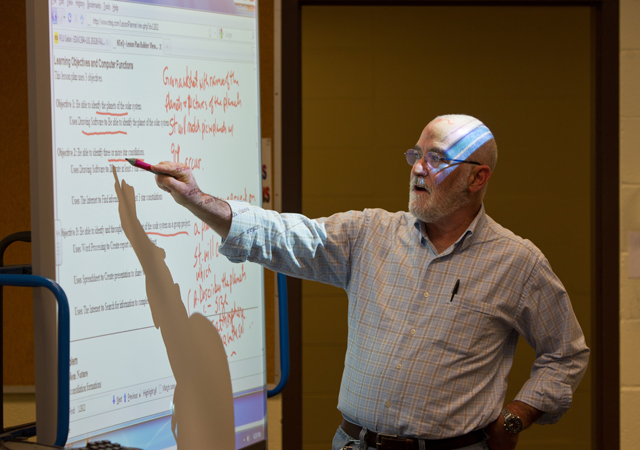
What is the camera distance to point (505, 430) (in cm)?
139

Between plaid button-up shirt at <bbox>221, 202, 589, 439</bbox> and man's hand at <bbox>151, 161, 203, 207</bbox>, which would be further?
plaid button-up shirt at <bbox>221, 202, 589, 439</bbox>

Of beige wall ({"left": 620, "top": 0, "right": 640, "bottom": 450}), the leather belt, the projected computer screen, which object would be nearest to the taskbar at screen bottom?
the projected computer screen

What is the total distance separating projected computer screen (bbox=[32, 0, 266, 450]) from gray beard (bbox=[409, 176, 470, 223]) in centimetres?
42

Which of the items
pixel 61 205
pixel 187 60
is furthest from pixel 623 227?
pixel 61 205

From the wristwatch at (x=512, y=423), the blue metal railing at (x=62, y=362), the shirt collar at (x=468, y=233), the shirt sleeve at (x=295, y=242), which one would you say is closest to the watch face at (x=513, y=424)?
the wristwatch at (x=512, y=423)

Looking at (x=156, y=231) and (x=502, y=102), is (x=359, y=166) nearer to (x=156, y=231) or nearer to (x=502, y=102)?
(x=502, y=102)

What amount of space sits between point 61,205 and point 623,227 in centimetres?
222

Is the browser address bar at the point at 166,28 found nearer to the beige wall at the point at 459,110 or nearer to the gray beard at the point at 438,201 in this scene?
the gray beard at the point at 438,201

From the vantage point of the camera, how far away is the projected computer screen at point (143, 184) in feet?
3.50

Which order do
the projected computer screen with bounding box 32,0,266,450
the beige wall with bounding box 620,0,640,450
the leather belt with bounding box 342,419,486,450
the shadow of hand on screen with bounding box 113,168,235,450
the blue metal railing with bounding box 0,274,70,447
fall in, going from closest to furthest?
the blue metal railing with bounding box 0,274,70,447, the projected computer screen with bounding box 32,0,266,450, the shadow of hand on screen with bounding box 113,168,235,450, the leather belt with bounding box 342,419,486,450, the beige wall with bounding box 620,0,640,450

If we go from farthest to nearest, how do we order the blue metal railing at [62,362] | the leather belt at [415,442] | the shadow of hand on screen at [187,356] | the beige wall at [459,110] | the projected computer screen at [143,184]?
1. the beige wall at [459,110]
2. the leather belt at [415,442]
3. the shadow of hand on screen at [187,356]
4. the projected computer screen at [143,184]
5. the blue metal railing at [62,362]

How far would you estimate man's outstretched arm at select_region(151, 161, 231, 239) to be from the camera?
Answer: 108 cm

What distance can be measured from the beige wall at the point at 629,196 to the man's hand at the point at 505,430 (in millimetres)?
1237

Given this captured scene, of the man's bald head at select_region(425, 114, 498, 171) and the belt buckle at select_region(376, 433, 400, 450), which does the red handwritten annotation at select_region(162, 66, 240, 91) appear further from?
the belt buckle at select_region(376, 433, 400, 450)
